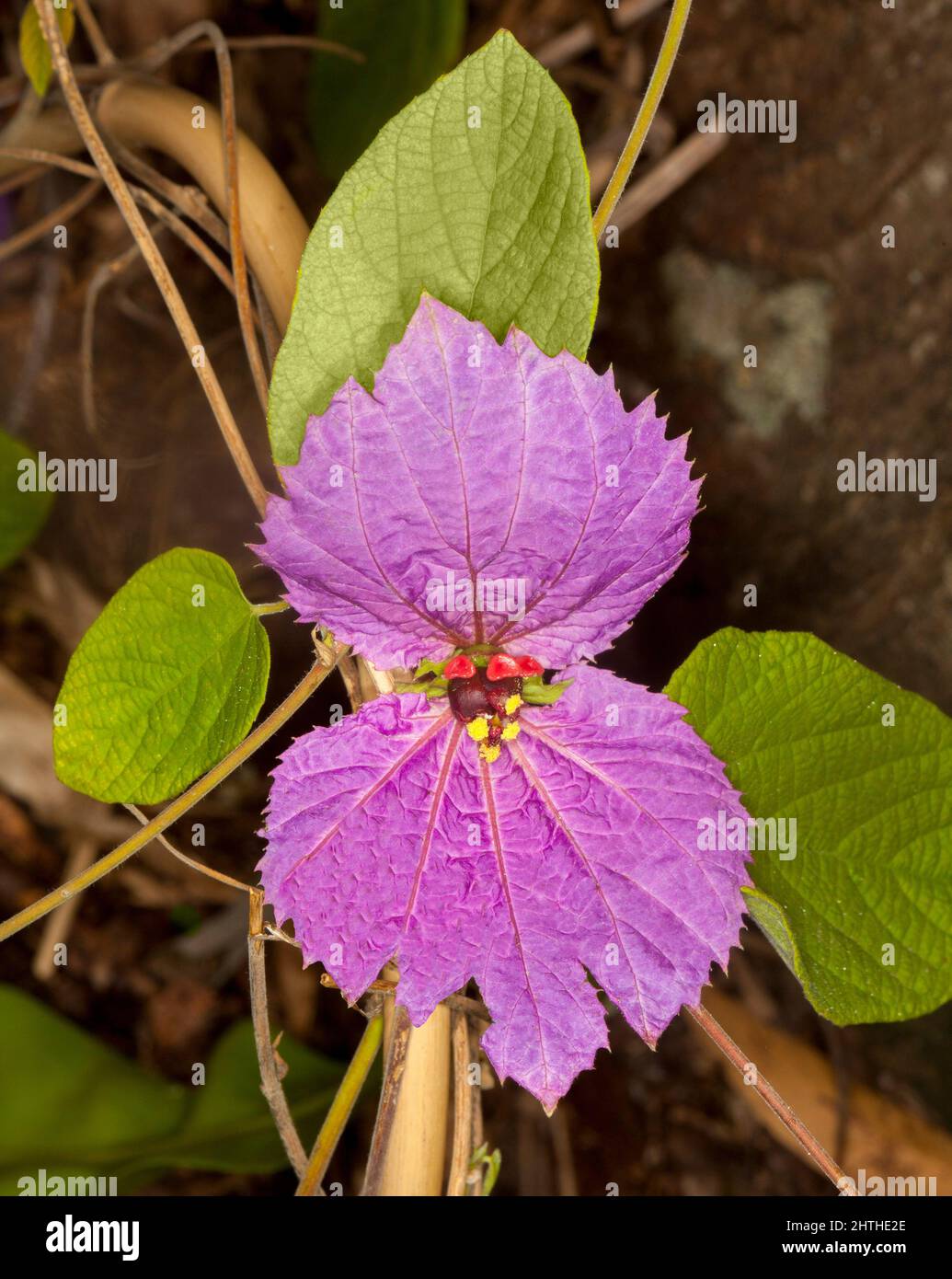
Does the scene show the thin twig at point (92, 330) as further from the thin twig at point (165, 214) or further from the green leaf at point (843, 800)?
the green leaf at point (843, 800)

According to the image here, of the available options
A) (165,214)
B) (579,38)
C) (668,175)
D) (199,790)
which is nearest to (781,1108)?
(199,790)

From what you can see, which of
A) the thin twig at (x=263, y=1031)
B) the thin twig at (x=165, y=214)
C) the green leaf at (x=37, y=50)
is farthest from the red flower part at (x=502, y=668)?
the green leaf at (x=37, y=50)

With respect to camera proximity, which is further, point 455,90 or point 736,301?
point 736,301

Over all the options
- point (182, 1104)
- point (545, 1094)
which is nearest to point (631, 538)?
point (545, 1094)

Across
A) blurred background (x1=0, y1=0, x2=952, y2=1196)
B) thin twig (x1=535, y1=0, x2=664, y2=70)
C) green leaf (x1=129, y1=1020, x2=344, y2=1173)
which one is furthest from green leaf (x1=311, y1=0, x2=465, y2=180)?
green leaf (x1=129, y1=1020, x2=344, y2=1173)

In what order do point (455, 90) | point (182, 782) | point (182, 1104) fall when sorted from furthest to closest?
1. point (182, 1104)
2. point (182, 782)
3. point (455, 90)

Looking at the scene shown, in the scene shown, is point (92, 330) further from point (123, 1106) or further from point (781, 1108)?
point (781, 1108)

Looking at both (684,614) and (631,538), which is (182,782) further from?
(684,614)
